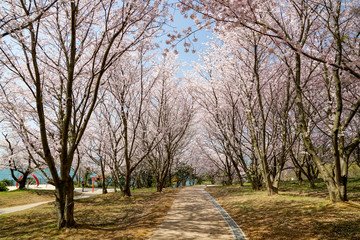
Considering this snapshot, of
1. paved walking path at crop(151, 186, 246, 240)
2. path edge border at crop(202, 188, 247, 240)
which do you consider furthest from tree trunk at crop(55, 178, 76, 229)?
path edge border at crop(202, 188, 247, 240)

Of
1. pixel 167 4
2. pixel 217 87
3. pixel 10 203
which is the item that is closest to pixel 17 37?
pixel 167 4

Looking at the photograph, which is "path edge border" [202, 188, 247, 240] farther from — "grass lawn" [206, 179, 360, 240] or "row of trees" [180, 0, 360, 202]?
"row of trees" [180, 0, 360, 202]

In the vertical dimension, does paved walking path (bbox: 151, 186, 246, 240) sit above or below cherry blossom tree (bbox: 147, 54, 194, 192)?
below

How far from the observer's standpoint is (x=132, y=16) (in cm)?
701

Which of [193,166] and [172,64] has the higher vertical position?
[172,64]

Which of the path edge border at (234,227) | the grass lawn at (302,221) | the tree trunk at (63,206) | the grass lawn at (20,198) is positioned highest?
the tree trunk at (63,206)

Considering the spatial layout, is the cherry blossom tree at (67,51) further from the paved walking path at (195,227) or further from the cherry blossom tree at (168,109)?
the cherry blossom tree at (168,109)

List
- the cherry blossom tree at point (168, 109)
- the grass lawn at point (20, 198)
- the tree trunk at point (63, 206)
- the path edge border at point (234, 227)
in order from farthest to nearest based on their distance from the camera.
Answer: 1. the cherry blossom tree at point (168, 109)
2. the grass lawn at point (20, 198)
3. the tree trunk at point (63, 206)
4. the path edge border at point (234, 227)

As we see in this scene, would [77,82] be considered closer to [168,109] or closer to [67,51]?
[67,51]

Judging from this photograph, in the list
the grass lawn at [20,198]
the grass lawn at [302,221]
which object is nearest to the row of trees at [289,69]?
the grass lawn at [302,221]

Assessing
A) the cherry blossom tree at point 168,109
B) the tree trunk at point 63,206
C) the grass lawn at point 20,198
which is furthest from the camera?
the cherry blossom tree at point 168,109

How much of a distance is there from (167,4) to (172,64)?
32.1ft

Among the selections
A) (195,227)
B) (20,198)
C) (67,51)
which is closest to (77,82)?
(67,51)

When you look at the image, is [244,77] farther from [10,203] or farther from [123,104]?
[10,203]
